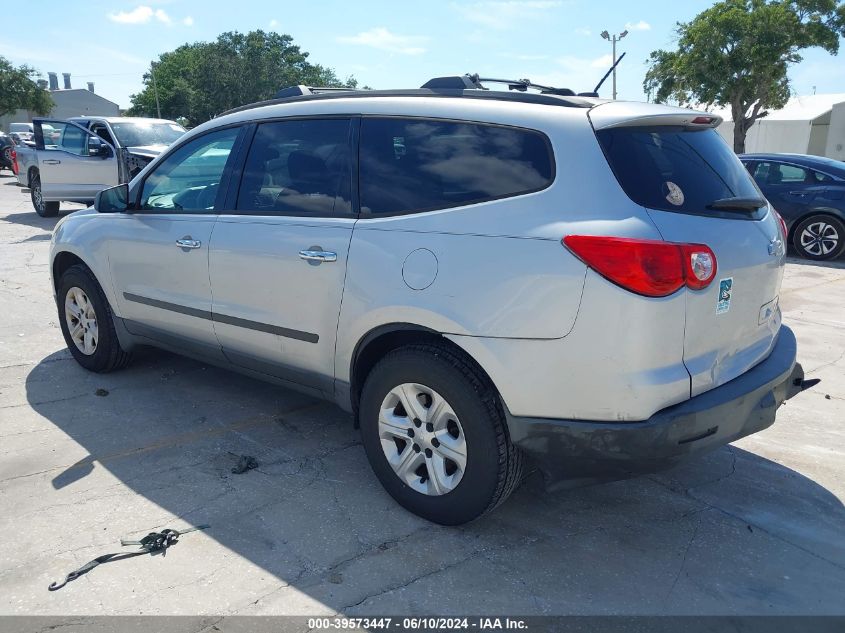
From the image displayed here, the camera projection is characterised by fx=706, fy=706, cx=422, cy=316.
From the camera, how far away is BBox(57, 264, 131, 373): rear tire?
4965mm

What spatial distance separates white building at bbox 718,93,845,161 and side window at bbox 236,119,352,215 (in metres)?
32.9

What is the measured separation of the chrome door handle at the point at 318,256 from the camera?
335 centimetres

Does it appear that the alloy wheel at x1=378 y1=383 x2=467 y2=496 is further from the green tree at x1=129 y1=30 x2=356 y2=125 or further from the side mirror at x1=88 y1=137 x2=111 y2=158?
the green tree at x1=129 y1=30 x2=356 y2=125

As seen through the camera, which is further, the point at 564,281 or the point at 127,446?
the point at 127,446

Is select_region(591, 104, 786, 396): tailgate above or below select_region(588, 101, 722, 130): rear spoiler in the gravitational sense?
below

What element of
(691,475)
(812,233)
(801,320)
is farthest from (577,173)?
(812,233)

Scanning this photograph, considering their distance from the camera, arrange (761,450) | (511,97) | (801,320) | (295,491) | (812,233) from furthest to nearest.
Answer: (812,233)
(801,320)
(761,450)
(295,491)
(511,97)

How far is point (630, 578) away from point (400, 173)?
2.01 m

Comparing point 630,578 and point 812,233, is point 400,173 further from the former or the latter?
point 812,233

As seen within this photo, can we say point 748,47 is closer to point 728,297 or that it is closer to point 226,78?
point 728,297

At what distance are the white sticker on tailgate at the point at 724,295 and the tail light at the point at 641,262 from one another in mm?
230

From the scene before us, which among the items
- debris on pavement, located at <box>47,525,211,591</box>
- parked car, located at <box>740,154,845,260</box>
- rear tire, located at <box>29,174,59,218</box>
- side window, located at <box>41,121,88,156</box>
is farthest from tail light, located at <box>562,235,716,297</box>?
rear tire, located at <box>29,174,59,218</box>

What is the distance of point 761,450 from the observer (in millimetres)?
4086

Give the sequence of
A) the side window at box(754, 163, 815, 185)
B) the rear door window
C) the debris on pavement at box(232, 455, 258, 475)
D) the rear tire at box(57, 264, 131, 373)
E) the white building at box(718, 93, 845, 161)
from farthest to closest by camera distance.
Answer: the white building at box(718, 93, 845, 161) → the side window at box(754, 163, 815, 185) → the rear door window → the rear tire at box(57, 264, 131, 373) → the debris on pavement at box(232, 455, 258, 475)
